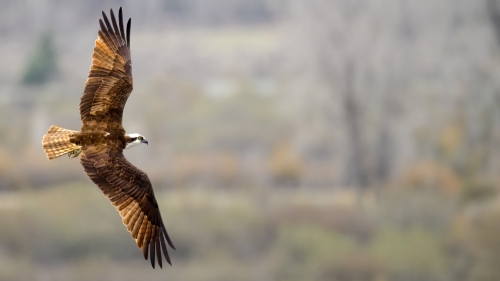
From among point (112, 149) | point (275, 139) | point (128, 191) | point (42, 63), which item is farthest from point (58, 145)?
point (42, 63)

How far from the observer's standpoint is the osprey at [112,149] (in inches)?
295

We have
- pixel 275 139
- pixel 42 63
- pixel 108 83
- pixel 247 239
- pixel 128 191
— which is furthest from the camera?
pixel 42 63

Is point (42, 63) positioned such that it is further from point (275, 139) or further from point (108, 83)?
point (108, 83)

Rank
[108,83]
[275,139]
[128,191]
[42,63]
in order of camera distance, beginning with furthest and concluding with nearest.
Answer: [42,63]
[275,139]
[108,83]
[128,191]

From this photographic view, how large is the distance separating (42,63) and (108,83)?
17.8 metres

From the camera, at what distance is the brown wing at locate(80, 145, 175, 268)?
7.46 meters

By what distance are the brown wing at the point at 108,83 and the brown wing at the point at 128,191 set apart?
320 millimetres

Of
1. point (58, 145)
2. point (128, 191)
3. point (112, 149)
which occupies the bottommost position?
point (128, 191)

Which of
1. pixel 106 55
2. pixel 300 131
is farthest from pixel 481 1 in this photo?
pixel 106 55

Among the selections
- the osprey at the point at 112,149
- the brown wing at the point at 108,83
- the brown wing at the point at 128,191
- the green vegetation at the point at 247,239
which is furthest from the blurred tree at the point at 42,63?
the brown wing at the point at 128,191

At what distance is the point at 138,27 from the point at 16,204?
5.96m

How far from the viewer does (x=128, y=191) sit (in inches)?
297

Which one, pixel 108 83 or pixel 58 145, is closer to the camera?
pixel 58 145

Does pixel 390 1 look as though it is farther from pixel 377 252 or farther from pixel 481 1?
pixel 377 252
